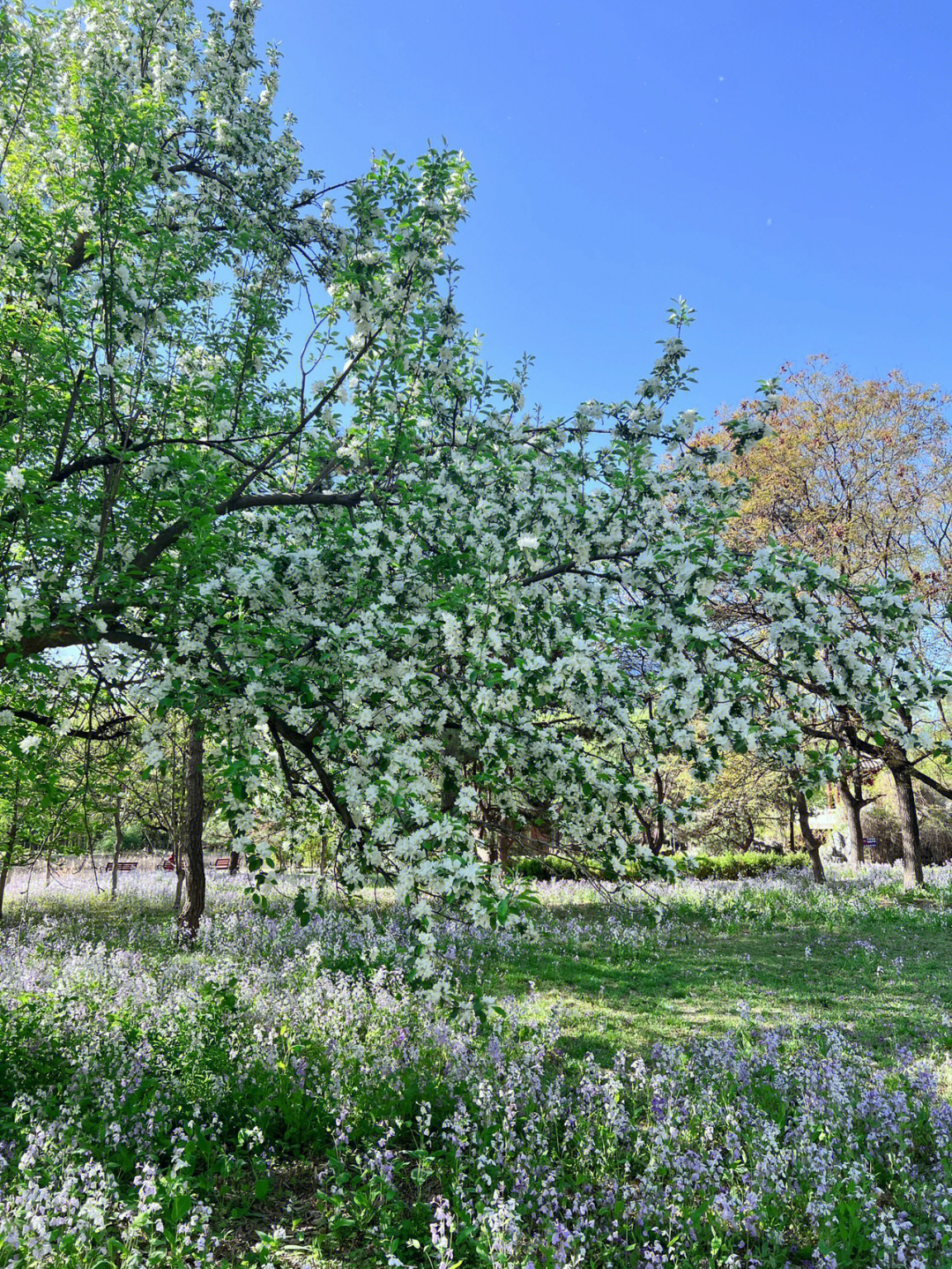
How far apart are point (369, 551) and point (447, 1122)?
397 cm

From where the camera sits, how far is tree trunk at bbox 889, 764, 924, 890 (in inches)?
715

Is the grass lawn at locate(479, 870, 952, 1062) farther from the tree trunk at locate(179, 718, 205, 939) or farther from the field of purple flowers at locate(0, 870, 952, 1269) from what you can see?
the tree trunk at locate(179, 718, 205, 939)

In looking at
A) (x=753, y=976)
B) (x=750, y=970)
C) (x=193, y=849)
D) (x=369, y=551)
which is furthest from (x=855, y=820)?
(x=369, y=551)

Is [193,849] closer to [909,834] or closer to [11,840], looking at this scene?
[11,840]

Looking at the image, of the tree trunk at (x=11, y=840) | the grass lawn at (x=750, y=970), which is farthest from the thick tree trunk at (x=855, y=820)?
the tree trunk at (x=11, y=840)

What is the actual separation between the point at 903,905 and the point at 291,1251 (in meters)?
16.4

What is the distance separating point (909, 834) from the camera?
61.4 ft

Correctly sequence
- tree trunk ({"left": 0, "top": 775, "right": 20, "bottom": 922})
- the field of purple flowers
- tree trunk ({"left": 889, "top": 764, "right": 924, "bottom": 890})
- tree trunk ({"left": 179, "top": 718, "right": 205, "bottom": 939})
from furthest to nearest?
tree trunk ({"left": 889, "top": 764, "right": 924, "bottom": 890}) → tree trunk ({"left": 0, "top": 775, "right": 20, "bottom": 922}) → tree trunk ({"left": 179, "top": 718, "right": 205, "bottom": 939}) → the field of purple flowers

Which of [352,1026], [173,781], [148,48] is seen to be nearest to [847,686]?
[352,1026]

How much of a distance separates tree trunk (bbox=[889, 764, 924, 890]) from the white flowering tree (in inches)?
617

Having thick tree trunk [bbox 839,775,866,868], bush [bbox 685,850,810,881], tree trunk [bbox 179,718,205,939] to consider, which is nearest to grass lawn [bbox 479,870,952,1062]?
thick tree trunk [bbox 839,775,866,868]

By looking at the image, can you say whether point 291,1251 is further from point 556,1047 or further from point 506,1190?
point 556,1047

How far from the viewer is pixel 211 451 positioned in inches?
265

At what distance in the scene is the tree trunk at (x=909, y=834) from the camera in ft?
59.6
